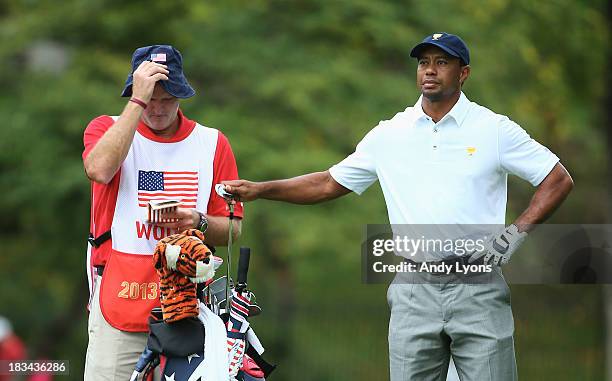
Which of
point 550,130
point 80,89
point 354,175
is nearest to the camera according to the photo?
point 354,175

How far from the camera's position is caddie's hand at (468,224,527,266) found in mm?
4332

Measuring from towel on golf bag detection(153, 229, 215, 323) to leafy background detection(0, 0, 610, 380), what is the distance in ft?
21.5

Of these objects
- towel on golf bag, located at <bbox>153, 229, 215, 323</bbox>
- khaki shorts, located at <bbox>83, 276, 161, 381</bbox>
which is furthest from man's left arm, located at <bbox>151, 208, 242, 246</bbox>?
khaki shorts, located at <bbox>83, 276, 161, 381</bbox>

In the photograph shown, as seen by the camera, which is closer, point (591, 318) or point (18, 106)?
point (18, 106)

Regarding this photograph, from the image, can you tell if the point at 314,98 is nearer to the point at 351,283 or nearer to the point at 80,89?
the point at 80,89

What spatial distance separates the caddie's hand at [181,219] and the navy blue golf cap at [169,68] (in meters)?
0.50

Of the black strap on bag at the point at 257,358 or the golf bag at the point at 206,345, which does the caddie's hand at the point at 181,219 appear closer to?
the golf bag at the point at 206,345

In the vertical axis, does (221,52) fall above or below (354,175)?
above

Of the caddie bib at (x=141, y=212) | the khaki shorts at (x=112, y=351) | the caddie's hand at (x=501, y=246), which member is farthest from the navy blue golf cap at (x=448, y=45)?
Answer: the khaki shorts at (x=112, y=351)

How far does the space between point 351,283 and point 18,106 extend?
21.3 feet

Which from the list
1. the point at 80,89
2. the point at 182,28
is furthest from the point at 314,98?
the point at 80,89

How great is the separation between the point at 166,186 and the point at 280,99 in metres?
7.12

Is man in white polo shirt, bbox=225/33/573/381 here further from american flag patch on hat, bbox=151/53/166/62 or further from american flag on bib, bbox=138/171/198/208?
american flag patch on hat, bbox=151/53/166/62

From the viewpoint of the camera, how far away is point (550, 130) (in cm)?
1398
